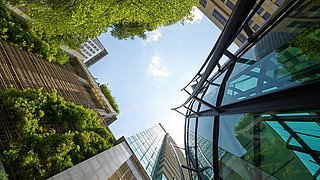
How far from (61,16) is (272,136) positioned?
938 cm

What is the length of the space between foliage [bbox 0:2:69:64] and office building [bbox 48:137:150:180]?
921cm

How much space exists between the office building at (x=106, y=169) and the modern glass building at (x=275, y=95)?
707cm

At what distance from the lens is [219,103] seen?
13.1ft

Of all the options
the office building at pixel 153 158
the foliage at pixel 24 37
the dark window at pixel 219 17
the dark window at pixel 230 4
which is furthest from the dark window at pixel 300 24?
the dark window at pixel 219 17

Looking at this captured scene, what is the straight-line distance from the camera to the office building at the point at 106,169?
28.8ft

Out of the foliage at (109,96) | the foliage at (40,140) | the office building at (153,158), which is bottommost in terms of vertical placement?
the office building at (153,158)

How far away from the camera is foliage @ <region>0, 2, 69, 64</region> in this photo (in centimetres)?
1544

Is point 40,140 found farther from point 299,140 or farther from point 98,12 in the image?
point 299,140

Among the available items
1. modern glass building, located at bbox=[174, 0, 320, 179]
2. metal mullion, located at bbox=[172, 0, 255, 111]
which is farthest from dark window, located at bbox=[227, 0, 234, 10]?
metal mullion, located at bbox=[172, 0, 255, 111]

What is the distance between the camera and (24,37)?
680 inches

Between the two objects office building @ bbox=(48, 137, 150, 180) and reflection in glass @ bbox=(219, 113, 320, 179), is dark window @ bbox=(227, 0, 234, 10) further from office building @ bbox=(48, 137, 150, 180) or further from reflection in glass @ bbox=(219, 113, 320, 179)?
reflection in glass @ bbox=(219, 113, 320, 179)

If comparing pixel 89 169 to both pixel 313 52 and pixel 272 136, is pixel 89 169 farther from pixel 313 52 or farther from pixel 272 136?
pixel 313 52

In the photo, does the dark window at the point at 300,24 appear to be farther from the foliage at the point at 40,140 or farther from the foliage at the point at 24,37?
the foliage at the point at 24,37

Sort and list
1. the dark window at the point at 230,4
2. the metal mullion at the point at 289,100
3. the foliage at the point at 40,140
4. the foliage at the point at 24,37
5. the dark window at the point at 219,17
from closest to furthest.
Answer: the metal mullion at the point at 289,100
the foliage at the point at 40,140
the foliage at the point at 24,37
the dark window at the point at 230,4
the dark window at the point at 219,17
